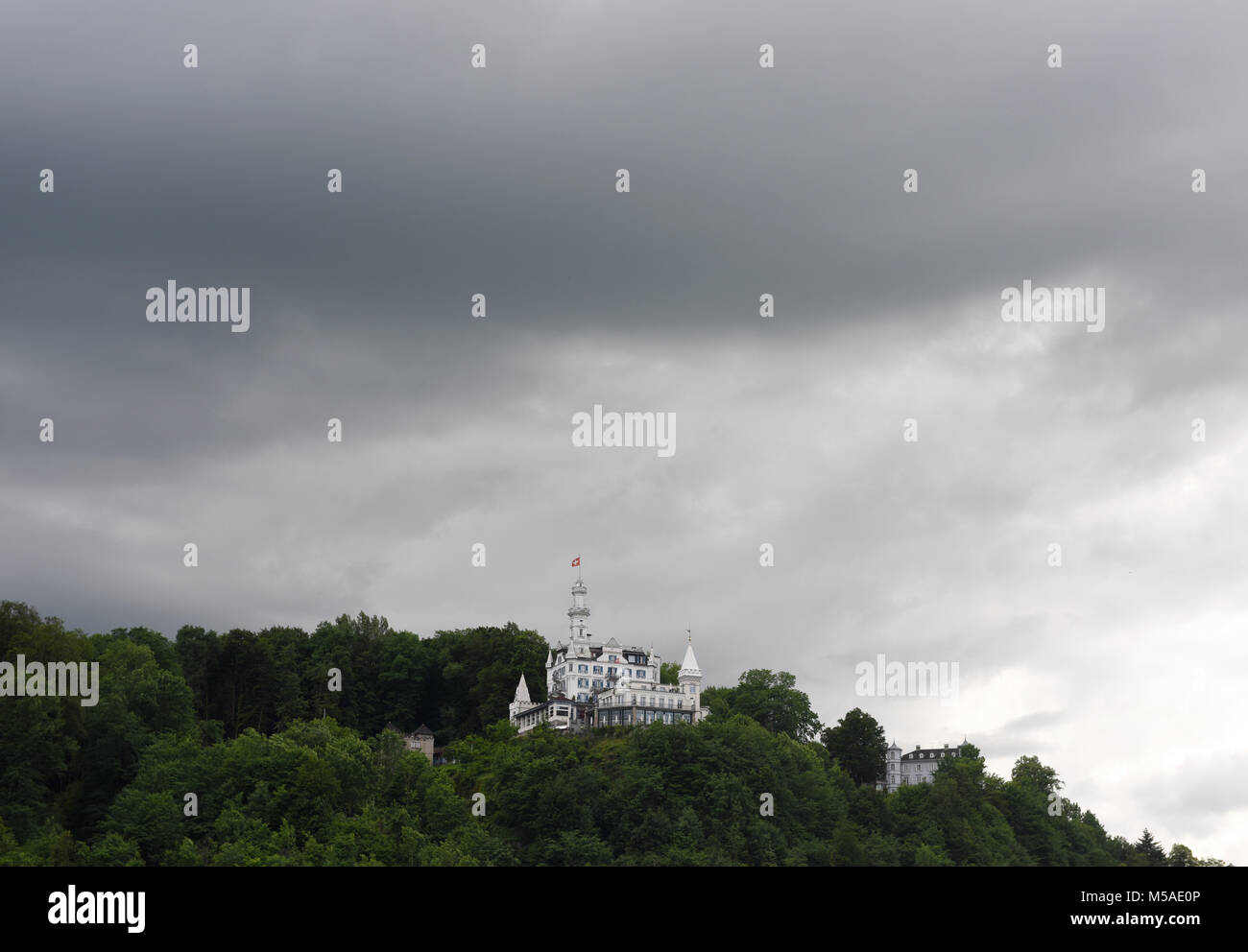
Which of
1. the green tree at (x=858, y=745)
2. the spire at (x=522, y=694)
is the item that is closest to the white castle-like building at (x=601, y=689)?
the spire at (x=522, y=694)

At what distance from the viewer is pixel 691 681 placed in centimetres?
14200

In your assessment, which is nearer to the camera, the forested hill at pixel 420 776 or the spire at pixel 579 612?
the forested hill at pixel 420 776

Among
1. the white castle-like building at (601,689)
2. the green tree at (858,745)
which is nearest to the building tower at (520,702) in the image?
the white castle-like building at (601,689)

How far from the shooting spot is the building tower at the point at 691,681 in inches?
5561

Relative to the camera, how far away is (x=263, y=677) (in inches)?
5256

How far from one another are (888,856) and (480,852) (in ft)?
113

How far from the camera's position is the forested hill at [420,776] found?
98.8 m

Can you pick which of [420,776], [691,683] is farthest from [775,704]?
[420,776]

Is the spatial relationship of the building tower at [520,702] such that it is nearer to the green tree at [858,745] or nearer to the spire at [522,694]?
the spire at [522,694]

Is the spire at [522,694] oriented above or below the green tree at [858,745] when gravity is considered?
above

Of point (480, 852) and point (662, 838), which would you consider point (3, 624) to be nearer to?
point (480, 852)

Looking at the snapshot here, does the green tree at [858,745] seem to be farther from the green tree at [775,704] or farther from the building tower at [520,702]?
the building tower at [520,702]

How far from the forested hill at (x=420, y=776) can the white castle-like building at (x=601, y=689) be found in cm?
294
